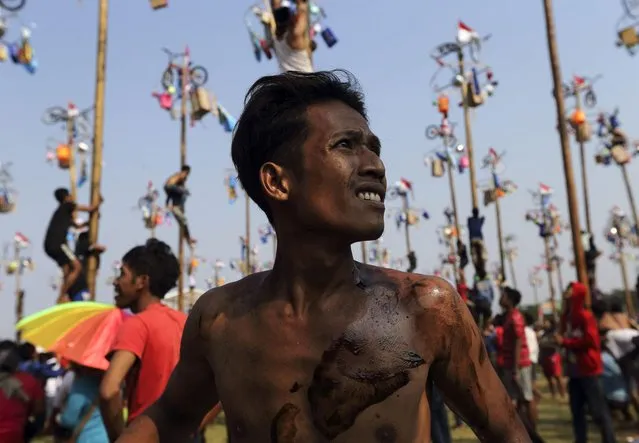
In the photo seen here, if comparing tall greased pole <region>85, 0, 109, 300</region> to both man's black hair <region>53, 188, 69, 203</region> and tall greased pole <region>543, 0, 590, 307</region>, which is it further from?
tall greased pole <region>543, 0, 590, 307</region>

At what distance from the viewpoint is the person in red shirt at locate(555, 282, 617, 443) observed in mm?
7074

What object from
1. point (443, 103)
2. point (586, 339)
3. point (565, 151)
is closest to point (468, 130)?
point (443, 103)

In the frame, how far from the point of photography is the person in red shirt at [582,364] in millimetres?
7074

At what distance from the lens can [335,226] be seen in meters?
1.52

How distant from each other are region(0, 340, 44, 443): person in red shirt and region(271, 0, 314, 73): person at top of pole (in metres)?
3.94

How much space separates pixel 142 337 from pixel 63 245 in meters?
6.84

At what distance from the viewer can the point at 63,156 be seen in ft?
61.6

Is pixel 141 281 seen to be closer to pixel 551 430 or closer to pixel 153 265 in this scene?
pixel 153 265

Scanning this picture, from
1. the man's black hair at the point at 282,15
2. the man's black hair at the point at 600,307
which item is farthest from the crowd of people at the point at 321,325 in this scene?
the man's black hair at the point at 600,307

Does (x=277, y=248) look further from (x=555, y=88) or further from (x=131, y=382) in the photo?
(x=555, y=88)

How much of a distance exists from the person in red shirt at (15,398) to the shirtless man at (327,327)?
454 centimetres

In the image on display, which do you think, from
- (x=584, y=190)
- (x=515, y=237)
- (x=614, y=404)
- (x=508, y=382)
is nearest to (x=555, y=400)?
(x=614, y=404)

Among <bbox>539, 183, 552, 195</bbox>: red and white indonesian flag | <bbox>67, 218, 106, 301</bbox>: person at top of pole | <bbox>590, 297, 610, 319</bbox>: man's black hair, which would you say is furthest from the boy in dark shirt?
<bbox>539, 183, 552, 195</bbox>: red and white indonesian flag

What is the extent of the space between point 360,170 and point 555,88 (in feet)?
33.4
